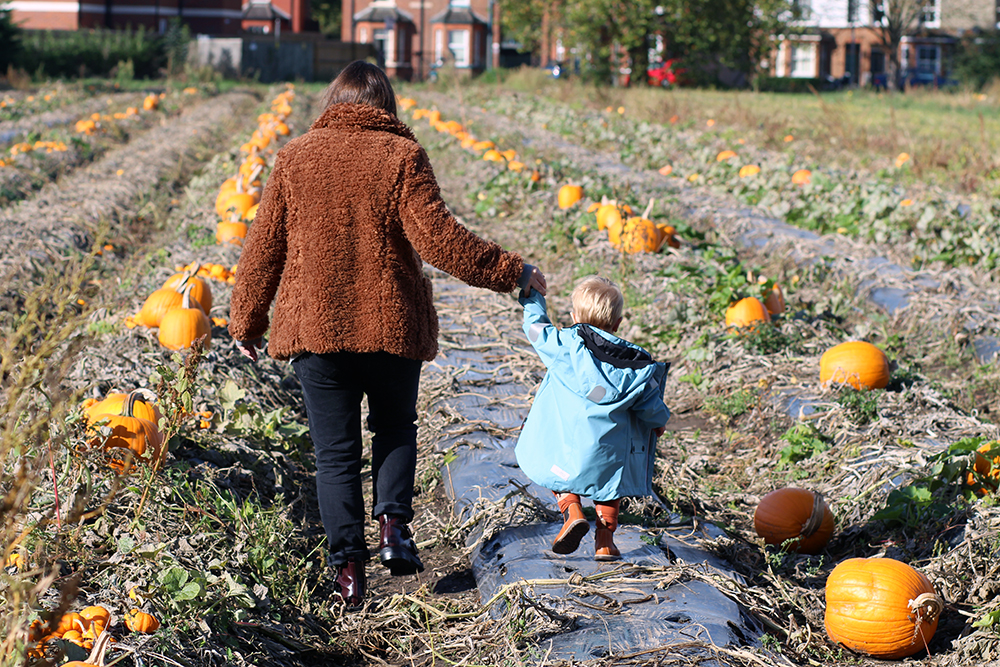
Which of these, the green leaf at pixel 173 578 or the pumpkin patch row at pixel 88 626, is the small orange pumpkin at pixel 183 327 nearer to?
the green leaf at pixel 173 578

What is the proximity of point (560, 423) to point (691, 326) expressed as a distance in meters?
2.89

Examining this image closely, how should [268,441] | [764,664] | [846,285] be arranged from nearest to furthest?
1. [764,664]
2. [268,441]
3. [846,285]

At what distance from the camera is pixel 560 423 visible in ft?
10.1

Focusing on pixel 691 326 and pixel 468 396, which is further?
pixel 691 326

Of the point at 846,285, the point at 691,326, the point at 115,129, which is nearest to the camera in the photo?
the point at 691,326

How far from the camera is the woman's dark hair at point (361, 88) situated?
3.12 meters

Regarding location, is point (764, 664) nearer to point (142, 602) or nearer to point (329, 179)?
point (142, 602)

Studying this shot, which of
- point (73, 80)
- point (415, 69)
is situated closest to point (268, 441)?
point (73, 80)

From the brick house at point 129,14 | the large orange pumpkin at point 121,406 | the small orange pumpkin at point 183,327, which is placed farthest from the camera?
the brick house at point 129,14

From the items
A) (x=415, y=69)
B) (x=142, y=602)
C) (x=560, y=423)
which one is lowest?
(x=142, y=602)

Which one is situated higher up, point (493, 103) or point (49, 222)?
point (493, 103)

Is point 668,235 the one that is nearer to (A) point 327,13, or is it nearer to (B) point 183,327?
(B) point 183,327

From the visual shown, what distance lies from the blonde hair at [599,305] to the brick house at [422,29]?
46870 millimetres

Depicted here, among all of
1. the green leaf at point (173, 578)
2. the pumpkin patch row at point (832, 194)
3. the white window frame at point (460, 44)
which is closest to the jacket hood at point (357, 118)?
the green leaf at point (173, 578)
